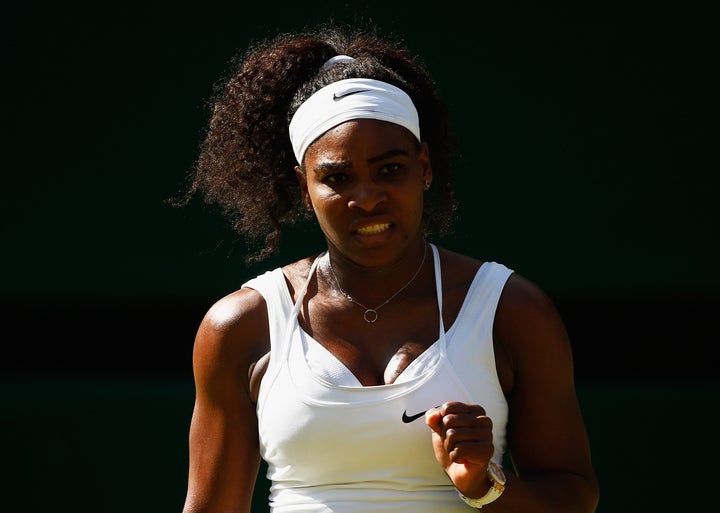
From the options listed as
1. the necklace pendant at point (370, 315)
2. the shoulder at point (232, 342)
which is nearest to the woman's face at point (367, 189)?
the necklace pendant at point (370, 315)

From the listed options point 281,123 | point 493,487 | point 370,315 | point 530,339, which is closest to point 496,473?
point 493,487

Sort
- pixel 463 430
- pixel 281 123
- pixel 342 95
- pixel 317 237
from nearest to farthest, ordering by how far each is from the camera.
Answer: pixel 463 430, pixel 342 95, pixel 281 123, pixel 317 237

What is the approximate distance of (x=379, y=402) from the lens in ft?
6.84

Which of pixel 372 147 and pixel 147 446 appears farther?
pixel 147 446

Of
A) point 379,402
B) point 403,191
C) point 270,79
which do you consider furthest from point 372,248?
point 270,79

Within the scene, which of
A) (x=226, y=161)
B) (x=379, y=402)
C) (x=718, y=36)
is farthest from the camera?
(x=718, y=36)

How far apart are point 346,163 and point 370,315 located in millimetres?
290

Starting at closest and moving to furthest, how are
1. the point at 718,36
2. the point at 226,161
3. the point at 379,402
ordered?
the point at 379,402 → the point at 226,161 → the point at 718,36

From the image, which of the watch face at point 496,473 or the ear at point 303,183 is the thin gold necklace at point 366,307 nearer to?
the ear at point 303,183

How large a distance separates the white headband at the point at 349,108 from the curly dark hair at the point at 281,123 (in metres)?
0.06

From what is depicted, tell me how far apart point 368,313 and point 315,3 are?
5.14 feet

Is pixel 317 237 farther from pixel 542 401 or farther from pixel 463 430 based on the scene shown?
pixel 463 430

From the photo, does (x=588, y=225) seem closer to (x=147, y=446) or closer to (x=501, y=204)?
(x=501, y=204)

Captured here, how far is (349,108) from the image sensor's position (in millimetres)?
2168
